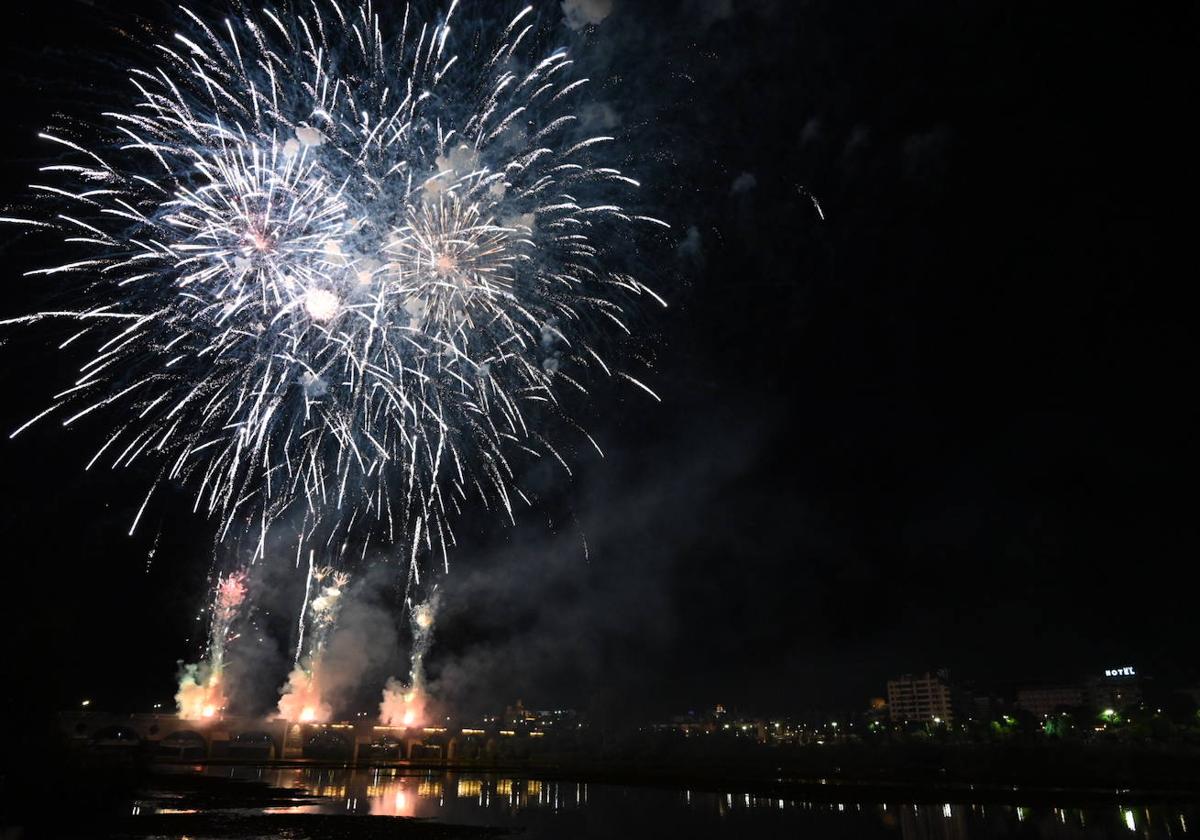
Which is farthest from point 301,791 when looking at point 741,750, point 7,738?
point 741,750

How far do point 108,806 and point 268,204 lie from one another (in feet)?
88.5

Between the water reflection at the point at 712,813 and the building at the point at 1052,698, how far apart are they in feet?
574

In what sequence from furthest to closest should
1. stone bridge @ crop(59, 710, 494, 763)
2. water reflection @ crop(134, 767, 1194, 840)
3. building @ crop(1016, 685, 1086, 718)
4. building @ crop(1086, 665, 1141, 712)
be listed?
1. building @ crop(1016, 685, 1086, 718)
2. building @ crop(1086, 665, 1141, 712)
3. stone bridge @ crop(59, 710, 494, 763)
4. water reflection @ crop(134, 767, 1194, 840)

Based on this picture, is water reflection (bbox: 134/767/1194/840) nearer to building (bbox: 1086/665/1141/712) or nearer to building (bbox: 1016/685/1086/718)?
building (bbox: 1086/665/1141/712)

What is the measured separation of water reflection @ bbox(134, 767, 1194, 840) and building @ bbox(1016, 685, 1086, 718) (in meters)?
175

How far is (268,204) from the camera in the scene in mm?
22875

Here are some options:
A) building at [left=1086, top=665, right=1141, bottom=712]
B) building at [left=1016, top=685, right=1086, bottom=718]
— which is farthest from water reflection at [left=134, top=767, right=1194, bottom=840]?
building at [left=1016, top=685, right=1086, bottom=718]

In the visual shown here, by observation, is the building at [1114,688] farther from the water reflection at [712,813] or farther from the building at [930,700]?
the water reflection at [712,813]

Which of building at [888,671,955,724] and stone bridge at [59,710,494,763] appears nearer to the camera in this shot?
stone bridge at [59,710,494,763]

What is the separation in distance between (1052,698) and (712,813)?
20260 centimetres

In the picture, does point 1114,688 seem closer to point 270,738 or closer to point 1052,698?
point 1052,698

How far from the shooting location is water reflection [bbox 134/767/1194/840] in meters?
31.6

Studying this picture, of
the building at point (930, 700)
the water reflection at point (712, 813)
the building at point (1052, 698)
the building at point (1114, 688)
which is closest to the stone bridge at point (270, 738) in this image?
the water reflection at point (712, 813)

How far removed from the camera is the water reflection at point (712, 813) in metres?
31.6
